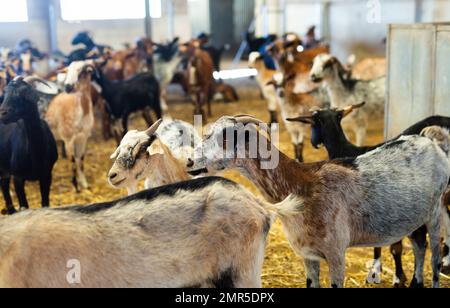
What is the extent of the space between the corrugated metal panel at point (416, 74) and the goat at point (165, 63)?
711 cm

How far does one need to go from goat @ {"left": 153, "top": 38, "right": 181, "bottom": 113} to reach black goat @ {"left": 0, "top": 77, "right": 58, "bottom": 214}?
274 inches

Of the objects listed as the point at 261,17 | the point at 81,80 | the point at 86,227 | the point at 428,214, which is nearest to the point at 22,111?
the point at 81,80

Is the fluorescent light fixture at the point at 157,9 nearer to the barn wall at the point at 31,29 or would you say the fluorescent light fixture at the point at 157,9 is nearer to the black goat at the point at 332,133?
the barn wall at the point at 31,29

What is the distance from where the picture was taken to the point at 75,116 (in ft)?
28.2

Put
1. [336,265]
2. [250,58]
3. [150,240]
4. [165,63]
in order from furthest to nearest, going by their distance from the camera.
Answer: [165,63]
[250,58]
[336,265]
[150,240]

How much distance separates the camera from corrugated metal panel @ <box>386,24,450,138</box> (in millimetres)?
6688

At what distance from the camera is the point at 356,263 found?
603 cm

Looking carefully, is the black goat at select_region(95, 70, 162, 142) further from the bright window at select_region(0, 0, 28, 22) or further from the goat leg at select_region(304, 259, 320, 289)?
the bright window at select_region(0, 0, 28, 22)

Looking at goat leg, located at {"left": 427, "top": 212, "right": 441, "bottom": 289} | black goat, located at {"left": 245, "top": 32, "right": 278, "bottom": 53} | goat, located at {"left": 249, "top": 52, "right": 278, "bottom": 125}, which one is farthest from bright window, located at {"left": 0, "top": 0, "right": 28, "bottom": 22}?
goat leg, located at {"left": 427, "top": 212, "right": 441, "bottom": 289}

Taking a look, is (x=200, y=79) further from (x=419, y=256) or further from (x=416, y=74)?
(x=419, y=256)

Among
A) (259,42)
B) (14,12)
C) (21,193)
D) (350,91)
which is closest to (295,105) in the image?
(350,91)

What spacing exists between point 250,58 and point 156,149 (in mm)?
6693

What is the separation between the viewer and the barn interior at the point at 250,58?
669 cm
